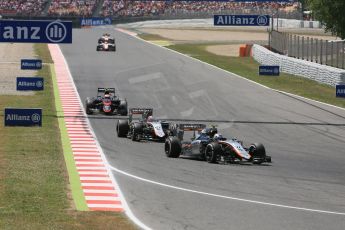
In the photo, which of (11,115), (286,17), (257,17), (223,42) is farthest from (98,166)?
(286,17)

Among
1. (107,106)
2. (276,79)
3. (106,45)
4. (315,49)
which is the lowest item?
(276,79)

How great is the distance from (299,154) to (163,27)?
102m

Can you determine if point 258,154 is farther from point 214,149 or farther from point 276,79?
point 276,79

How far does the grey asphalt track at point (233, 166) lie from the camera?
15.3m

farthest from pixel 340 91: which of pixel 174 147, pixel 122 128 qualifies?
pixel 174 147

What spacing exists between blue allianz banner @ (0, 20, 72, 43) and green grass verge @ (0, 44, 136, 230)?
332 cm

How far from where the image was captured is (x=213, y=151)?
2142 cm

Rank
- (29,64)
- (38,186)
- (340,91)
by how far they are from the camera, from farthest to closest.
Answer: (29,64), (340,91), (38,186)

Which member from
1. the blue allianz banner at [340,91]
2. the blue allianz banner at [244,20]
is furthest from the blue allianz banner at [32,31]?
the blue allianz banner at [244,20]

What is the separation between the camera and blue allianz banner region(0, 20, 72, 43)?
31.0m

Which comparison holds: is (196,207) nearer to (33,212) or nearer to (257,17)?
(33,212)

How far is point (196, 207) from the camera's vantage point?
52.1 ft

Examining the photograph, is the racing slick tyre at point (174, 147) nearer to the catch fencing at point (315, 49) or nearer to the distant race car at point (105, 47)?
the catch fencing at point (315, 49)

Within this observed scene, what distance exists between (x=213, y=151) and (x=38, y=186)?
17.6 ft
